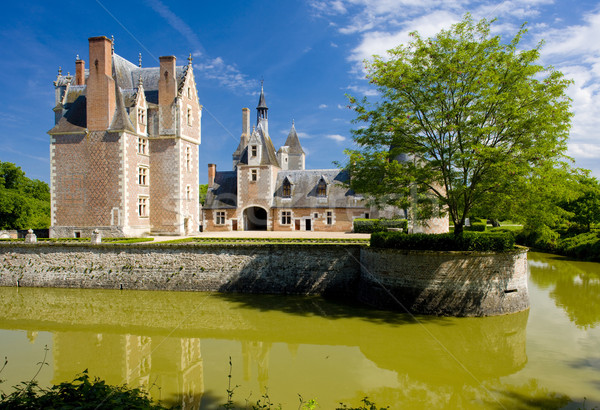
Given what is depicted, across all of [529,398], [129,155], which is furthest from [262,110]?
[529,398]

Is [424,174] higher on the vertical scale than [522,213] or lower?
higher

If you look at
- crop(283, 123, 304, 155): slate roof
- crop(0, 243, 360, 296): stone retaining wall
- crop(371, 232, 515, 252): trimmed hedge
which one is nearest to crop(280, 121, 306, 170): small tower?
crop(283, 123, 304, 155): slate roof

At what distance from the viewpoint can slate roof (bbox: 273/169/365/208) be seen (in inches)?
1232

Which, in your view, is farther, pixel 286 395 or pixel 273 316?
pixel 273 316

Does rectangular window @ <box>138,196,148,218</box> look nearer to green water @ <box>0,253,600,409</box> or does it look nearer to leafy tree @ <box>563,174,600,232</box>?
green water @ <box>0,253,600,409</box>

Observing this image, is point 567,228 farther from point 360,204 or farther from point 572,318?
point 572,318

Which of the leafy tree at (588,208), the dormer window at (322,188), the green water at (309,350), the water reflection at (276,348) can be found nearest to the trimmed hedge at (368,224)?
the dormer window at (322,188)

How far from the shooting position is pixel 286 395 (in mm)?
7980

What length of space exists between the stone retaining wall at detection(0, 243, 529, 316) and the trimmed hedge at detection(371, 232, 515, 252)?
318mm

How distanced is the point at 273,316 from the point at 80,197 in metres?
16.4

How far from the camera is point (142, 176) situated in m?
25.2

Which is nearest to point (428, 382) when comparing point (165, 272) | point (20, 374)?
point (20, 374)

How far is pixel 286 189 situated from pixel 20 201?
23622 mm

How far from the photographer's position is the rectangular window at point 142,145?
24.9m
